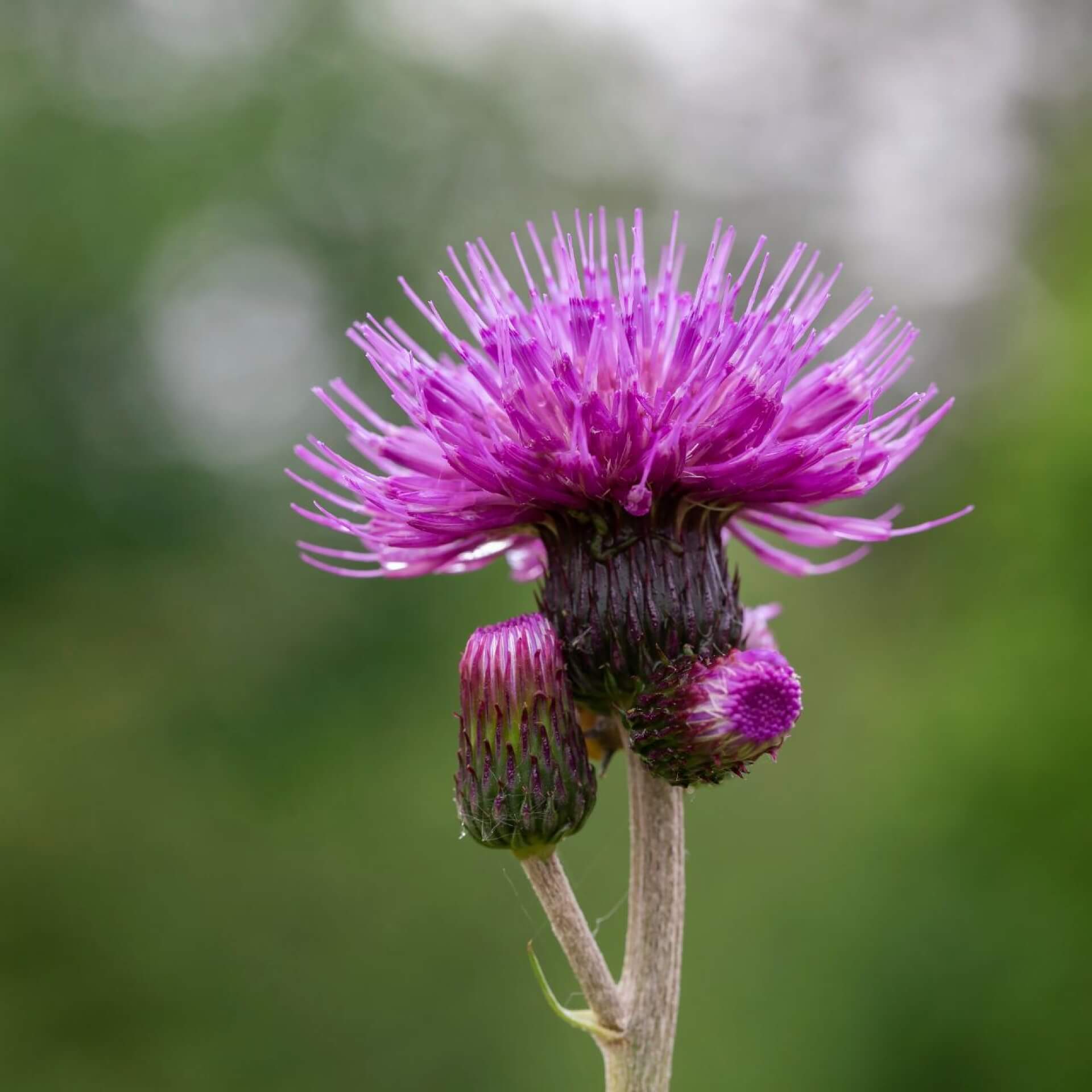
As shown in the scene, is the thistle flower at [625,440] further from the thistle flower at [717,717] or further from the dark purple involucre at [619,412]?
the thistle flower at [717,717]

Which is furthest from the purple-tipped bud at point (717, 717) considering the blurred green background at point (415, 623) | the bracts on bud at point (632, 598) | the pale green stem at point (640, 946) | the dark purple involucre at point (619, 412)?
the blurred green background at point (415, 623)

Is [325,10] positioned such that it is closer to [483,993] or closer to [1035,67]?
[1035,67]

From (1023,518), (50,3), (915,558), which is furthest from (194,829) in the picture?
(50,3)

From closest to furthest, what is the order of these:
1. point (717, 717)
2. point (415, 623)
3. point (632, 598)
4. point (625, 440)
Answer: point (717, 717), point (625, 440), point (632, 598), point (415, 623)

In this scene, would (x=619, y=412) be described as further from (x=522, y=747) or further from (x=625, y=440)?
(x=522, y=747)

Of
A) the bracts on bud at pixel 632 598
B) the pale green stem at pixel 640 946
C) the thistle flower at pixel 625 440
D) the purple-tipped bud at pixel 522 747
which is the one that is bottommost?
the pale green stem at pixel 640 946

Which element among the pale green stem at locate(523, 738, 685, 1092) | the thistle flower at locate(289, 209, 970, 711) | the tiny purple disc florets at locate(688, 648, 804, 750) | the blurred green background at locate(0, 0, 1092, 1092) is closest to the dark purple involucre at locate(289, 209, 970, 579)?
the thistle flower at locate(289, 209, 970, 711)

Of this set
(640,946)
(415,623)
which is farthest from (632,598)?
(415,623)
